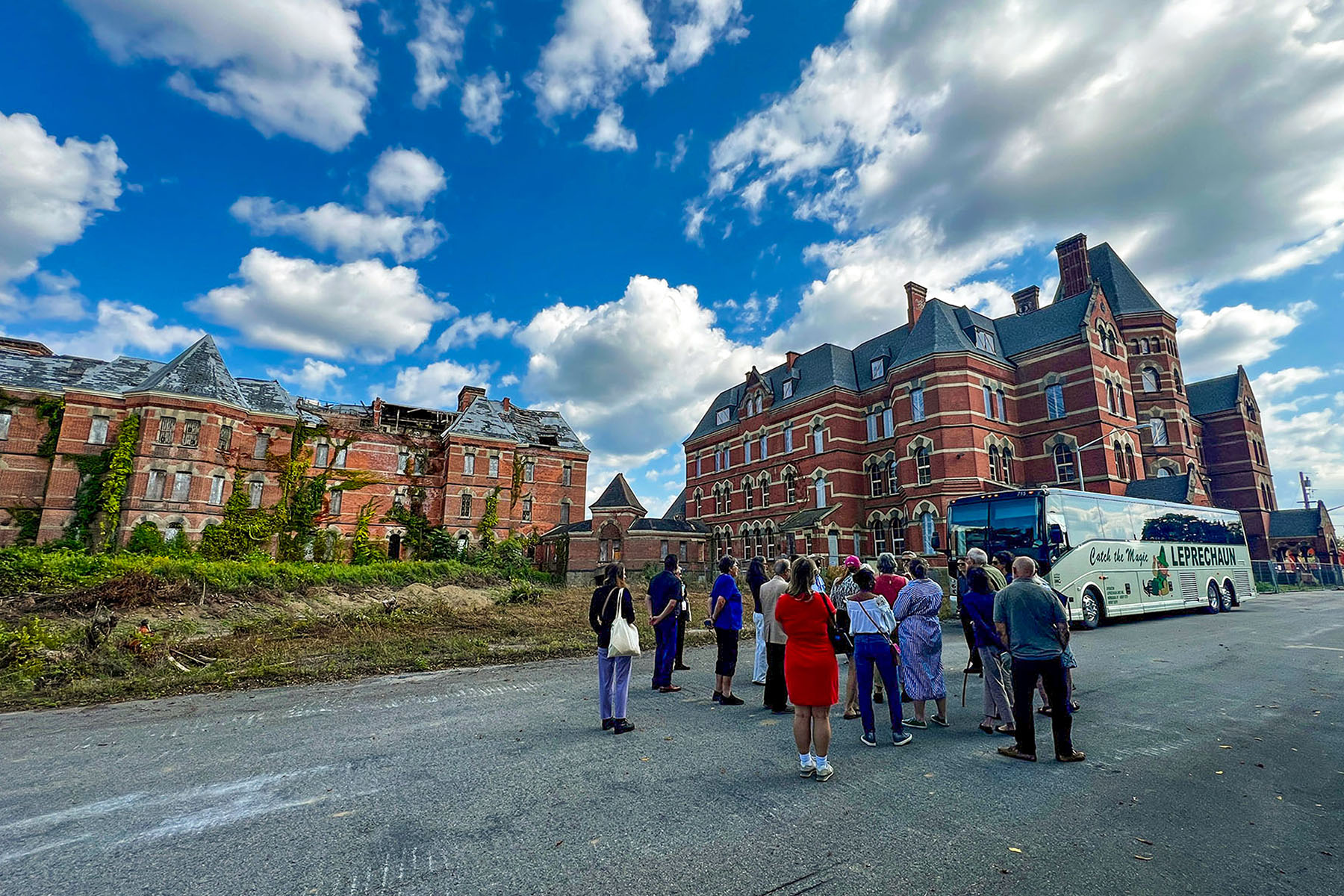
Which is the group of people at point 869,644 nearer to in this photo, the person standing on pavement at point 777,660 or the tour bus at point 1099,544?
the person standing on pavement at point 777,660

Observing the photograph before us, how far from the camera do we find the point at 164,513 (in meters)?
28.7

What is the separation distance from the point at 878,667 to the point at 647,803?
3092 mm

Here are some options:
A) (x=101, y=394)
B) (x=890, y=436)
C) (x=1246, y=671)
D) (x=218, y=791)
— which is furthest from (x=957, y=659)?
(x=101, y=394)

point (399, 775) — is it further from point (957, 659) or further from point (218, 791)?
point (957, 659)

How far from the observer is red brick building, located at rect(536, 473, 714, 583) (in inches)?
1395


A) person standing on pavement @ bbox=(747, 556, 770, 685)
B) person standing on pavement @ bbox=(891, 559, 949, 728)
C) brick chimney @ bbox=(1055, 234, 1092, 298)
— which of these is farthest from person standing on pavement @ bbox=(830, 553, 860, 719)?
brick chimney @ bbox=(1055, 234, 1092, 298)

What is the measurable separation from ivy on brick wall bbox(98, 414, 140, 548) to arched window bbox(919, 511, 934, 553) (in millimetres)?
39777

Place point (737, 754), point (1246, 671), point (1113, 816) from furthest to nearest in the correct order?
1. point (1246, 671)
2. point (737, 754)
3. point (1113, 816)

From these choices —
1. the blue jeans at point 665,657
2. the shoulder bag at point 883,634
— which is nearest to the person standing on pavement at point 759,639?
the blue jeans at point 665,657

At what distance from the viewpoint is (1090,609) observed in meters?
15.8

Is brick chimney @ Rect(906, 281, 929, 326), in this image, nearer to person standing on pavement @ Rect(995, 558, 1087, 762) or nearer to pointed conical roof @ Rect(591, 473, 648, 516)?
pointed conical roof @ Rect(591, 473, 648, 516)

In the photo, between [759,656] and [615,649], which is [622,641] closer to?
[615,649]

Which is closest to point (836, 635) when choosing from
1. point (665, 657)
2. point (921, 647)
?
point (921, 647)

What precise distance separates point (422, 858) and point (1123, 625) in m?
20.1
